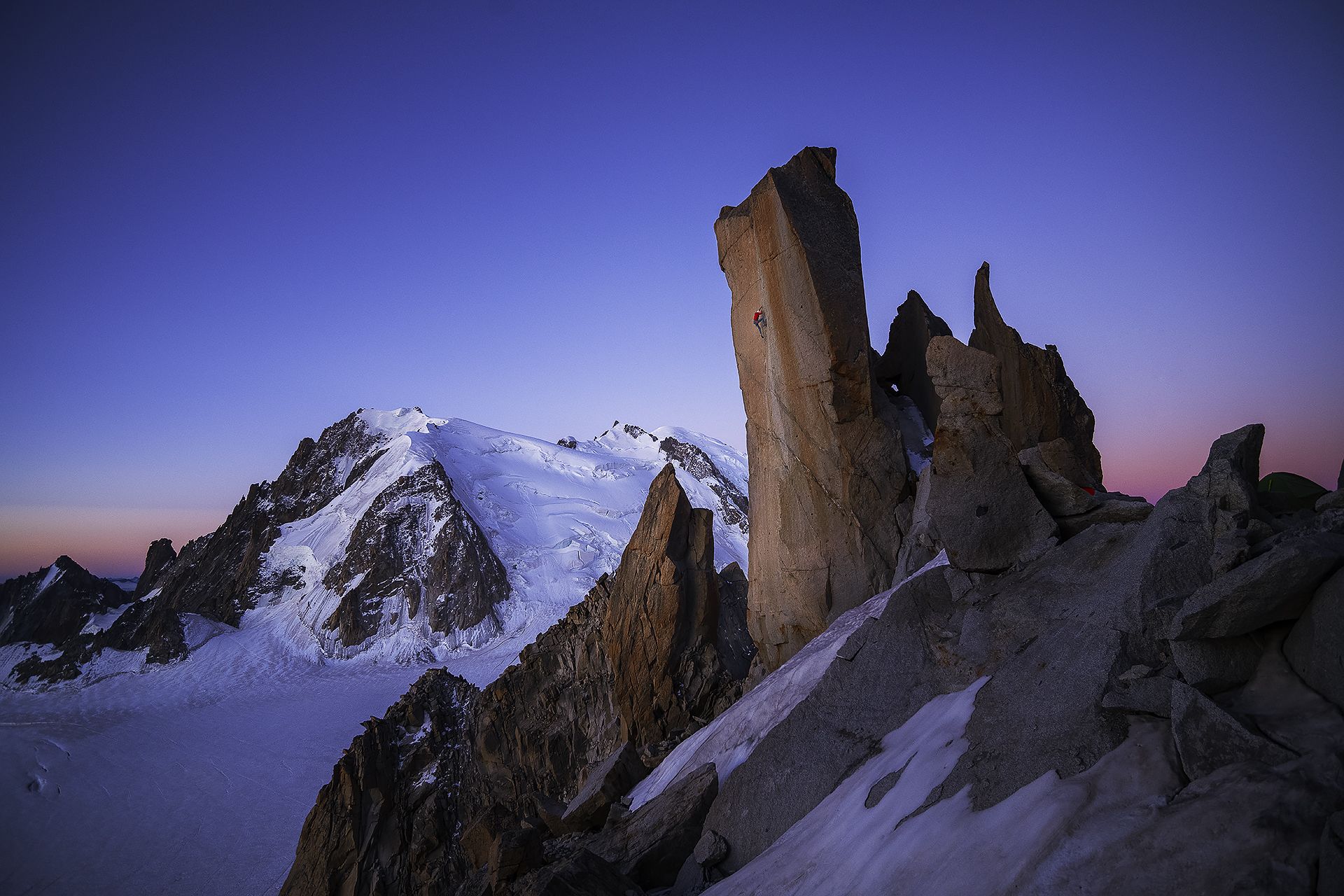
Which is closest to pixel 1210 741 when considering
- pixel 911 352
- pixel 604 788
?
pixel 604 788

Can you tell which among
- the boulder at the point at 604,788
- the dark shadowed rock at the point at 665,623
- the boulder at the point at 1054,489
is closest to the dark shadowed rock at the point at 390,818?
the dark shadowed rock at the point at 665,623

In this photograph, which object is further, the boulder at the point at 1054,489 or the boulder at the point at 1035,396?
the boulder at the point at 1035,396

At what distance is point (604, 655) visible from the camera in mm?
23000

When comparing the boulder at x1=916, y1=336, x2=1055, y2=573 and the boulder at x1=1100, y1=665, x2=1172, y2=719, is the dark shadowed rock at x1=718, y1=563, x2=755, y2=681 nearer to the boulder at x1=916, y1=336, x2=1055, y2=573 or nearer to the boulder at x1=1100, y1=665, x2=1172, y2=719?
the boulder at x1=916, y1=336, x2=1055, y2=573

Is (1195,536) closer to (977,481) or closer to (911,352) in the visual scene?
(977,481)

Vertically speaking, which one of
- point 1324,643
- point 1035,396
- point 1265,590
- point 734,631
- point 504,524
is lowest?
point 734,631

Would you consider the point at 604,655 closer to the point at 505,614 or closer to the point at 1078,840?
the point at 1078,840

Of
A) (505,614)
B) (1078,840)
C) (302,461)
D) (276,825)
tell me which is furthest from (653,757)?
(302,461)

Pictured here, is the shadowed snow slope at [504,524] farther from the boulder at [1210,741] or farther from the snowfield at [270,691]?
the boulder at [1210,741]

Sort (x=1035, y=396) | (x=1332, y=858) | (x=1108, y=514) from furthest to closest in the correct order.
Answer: (x=1035, y=396) < (x=1108, y=514) < (x=1332, y=858)

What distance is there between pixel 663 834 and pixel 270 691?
55.4 m

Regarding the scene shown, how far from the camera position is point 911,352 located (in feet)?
57.2

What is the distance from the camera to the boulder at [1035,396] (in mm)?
14211

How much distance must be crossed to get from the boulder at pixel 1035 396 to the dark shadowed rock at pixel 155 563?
304 ft
